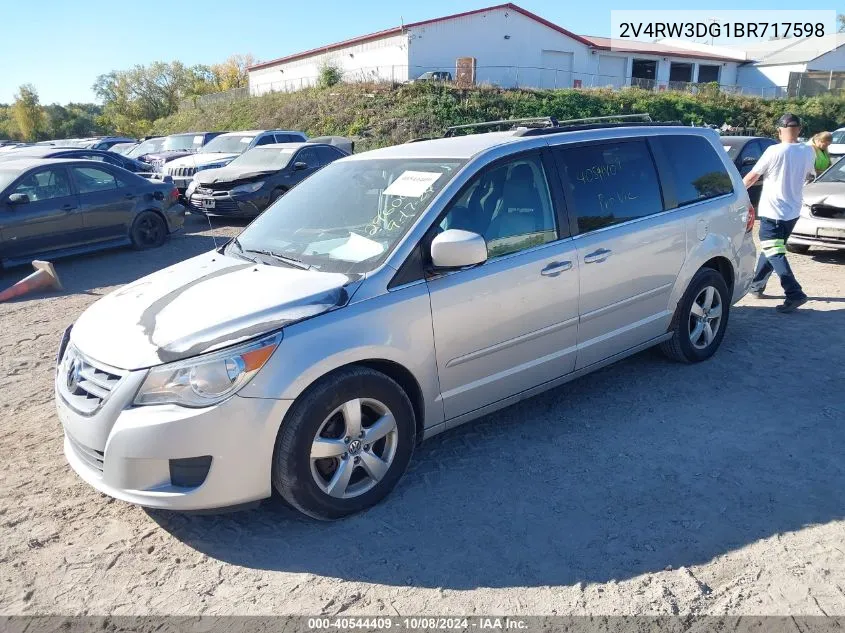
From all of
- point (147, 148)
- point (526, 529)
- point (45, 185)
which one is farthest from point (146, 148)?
point (526, 529)

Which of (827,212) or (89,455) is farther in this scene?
(827,212)

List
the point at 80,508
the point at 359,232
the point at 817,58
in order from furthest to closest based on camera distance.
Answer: the point at 817,58
the point at 359,232
the point at 80,508

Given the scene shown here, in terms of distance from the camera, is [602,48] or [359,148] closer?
[359,148]

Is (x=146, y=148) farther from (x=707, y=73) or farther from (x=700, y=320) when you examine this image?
(x=707, y=73)

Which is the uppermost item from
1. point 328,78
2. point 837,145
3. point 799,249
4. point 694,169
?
point 328,78

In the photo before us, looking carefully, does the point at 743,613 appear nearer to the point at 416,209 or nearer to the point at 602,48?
the point at 416,209

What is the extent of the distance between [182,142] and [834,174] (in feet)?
60.5

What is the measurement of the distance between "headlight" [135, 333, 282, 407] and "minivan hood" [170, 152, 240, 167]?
13.6 m

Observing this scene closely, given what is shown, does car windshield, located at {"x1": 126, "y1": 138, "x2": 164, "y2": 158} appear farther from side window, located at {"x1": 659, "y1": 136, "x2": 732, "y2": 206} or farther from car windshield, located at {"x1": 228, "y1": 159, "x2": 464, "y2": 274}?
side window, located at {"x1": 659, "y1": 136, "x2": 732, "y2": 206}

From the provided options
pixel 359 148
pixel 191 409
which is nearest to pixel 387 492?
pixel 191 409

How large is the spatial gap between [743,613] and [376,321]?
6.52 feet

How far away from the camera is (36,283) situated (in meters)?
8.23

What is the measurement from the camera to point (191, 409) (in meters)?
2.86

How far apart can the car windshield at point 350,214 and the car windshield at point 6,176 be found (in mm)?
6661
